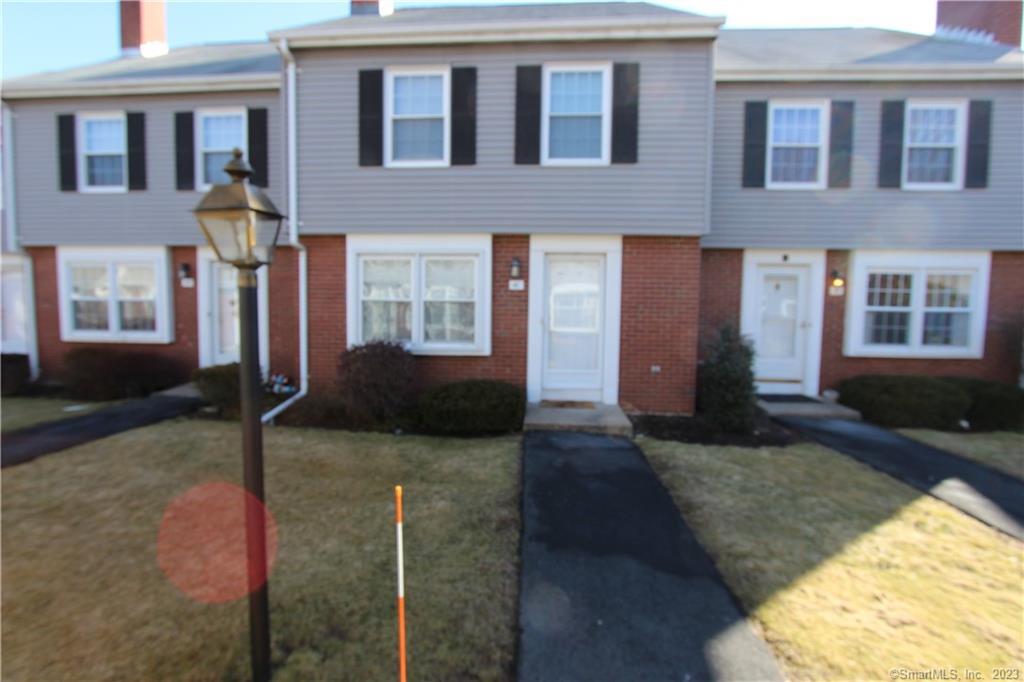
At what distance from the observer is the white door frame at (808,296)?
27.7ft

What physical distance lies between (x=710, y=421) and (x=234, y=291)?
9.09 meters

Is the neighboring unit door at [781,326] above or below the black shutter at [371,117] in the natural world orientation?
below

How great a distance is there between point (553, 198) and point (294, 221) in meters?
4.23

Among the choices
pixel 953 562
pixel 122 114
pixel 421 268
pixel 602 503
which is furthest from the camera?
pixel 122 114

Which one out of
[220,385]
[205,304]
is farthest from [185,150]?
[220,385]

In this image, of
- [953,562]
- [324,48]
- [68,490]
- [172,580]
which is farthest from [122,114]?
[953,562]

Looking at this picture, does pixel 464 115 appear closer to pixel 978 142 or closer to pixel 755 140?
pixel 755 140

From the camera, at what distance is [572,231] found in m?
7.14

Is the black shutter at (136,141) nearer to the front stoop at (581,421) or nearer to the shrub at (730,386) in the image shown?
the front stoop at (581,421)

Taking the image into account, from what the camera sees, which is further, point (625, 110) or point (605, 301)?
point (605, 301)

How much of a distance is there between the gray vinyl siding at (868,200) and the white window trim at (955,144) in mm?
108

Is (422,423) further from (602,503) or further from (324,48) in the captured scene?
(324,48)

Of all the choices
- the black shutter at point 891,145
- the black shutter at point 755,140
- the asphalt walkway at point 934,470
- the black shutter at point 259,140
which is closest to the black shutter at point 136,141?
the black shutter at point 259,140

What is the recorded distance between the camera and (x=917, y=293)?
27.5 feet
